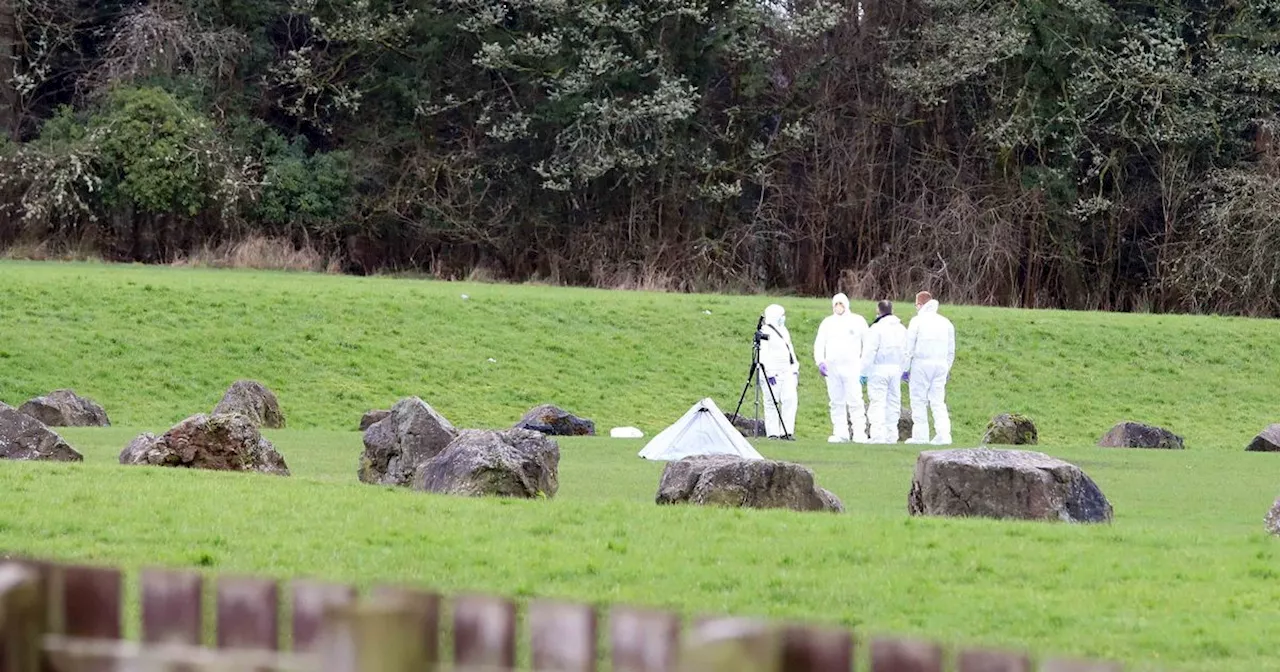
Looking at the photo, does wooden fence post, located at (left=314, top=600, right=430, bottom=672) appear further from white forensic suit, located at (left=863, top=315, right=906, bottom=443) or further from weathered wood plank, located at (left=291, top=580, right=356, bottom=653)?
white forensic suit, located at (left=863, top=315, right=906, bottom=443)

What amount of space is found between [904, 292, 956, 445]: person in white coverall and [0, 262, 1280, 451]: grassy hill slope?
348 centimetres

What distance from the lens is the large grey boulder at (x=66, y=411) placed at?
80.9 feet

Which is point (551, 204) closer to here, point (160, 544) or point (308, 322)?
point (308, 322)

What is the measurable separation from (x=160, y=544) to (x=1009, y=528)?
567 centimetres

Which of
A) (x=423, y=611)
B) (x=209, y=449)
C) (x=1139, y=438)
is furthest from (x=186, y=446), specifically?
(x=1139, y=438)

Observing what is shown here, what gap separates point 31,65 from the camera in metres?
49.8

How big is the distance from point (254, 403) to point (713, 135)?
2941cm

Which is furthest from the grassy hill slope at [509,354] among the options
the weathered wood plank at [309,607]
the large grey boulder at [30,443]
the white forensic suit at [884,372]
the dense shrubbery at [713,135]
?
the weathered wood plank at [309,607]

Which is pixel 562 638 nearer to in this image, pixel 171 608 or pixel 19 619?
pixel 171 608

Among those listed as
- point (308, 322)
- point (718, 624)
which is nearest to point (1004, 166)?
point (308, 322)

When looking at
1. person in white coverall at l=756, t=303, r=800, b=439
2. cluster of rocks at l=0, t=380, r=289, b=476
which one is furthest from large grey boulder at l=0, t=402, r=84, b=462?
person in white coverall at l=756, t=303, r=800, b=439

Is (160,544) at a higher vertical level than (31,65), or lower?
lower

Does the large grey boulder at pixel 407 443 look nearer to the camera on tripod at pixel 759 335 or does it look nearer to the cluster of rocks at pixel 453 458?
the cluster of rocks at pixel 453 458

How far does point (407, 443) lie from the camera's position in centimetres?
1589
